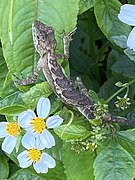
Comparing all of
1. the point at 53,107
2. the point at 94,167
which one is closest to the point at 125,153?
the point at 94,167

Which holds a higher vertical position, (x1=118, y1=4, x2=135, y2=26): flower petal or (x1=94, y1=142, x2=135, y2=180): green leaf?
(x1=118, y1=4, x2=135, y2=26): flower petal

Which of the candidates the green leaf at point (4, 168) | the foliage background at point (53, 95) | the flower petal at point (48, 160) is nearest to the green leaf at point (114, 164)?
the foliage background at point (53, 95)

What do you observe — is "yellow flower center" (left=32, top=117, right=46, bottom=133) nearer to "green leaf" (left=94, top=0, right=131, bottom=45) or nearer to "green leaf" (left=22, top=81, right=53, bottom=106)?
"green leaf" (left=22, top=81, right=53, bottom=106)

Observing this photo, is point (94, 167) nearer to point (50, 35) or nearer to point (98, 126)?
point (98, 126)

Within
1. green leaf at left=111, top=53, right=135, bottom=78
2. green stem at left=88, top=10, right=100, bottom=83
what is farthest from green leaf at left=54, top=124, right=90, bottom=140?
green stem at left=88, top=10, right=100, bottom=83

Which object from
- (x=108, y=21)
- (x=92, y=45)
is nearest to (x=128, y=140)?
(x=108, y=21)

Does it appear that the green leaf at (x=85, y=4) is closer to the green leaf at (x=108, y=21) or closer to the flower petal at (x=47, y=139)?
the green leaf at (x=108, y=21)

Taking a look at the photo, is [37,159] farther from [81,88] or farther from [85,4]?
[85,4]
